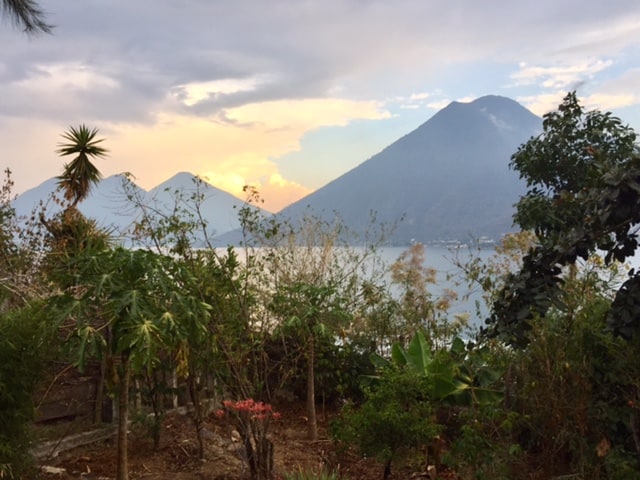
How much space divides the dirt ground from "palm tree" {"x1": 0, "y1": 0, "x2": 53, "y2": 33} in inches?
304

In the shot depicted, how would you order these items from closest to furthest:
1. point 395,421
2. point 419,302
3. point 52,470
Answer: point 395,421
point 52,470
point 419,302

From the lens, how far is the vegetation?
11.6 ft

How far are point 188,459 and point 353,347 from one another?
281 centimetres

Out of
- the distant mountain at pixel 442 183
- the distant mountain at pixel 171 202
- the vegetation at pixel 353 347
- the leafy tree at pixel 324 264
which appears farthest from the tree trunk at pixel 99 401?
the distant mountain at pixel 442 183

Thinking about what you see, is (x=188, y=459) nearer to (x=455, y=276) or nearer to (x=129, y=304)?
(x=129, y=304)

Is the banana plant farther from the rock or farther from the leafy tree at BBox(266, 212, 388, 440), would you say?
the rock

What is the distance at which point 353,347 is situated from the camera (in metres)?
7.18

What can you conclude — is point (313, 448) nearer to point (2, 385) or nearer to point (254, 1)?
point (2, 385)

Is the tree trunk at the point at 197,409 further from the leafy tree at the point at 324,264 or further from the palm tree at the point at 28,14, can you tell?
the palm tree at the point at 28,14

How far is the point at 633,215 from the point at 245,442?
2.87 metres

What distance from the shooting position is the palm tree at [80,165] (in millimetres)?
8977

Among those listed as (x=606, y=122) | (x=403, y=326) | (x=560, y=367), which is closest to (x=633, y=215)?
(x=560, y=367)

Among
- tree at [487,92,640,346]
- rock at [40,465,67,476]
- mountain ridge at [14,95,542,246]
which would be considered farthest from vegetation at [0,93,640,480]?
rock at [40,465,67,476]

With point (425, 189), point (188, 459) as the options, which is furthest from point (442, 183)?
point (188, 459)
